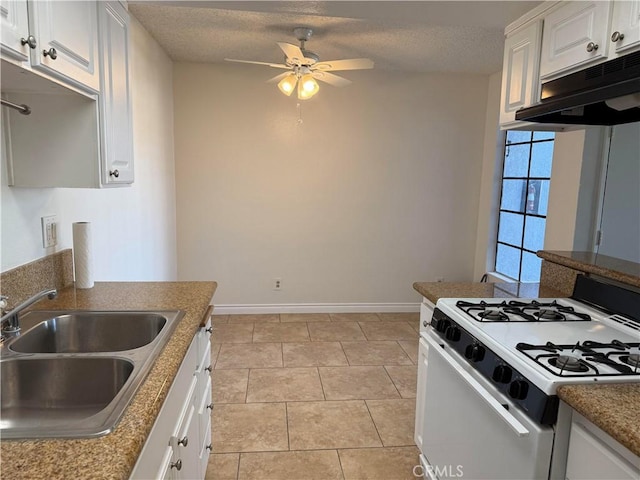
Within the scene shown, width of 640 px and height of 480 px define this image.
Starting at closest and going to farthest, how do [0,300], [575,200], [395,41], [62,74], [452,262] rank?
[62,74] < [0,300] < [575,200] < [395,41] < [452,262]

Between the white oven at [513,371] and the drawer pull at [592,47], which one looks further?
the drawer pull at [592,47]

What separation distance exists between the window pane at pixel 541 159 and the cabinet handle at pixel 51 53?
3686 millimetres

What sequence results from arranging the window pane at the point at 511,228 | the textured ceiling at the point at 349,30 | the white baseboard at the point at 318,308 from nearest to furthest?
the textured ceiling at the point at 349,30 < the window pane at the point at 511,228 < the white baseboard at the point at 318,308

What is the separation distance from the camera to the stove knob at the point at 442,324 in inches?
70.8

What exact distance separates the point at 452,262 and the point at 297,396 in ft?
8.40

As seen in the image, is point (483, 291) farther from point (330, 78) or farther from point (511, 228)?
point (511, 228)

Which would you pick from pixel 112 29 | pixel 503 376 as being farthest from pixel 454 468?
pixel 112 29

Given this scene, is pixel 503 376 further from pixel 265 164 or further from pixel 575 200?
pixel 265 164

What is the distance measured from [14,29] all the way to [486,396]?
1663 millimetres

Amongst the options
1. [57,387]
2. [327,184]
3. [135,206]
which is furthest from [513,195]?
[57,387]

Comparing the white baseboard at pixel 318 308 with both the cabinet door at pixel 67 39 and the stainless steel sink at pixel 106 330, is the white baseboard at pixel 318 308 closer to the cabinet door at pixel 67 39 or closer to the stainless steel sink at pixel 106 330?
the stainless steel sink at pixel 106 330

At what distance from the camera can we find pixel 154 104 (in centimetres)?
352

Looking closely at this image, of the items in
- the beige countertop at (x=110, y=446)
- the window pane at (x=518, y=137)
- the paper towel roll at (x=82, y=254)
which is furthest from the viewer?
the window pane at (x=518, y=137)

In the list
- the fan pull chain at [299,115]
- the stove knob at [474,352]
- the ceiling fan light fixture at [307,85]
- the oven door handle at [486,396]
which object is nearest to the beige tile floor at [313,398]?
the oven door handle at [486,396]
